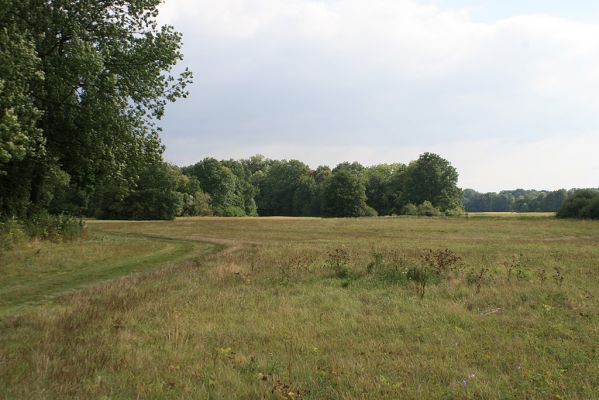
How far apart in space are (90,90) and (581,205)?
262 ft

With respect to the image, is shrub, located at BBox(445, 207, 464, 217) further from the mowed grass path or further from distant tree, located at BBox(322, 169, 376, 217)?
the mowed grass path

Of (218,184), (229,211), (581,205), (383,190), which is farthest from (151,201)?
(581,205)

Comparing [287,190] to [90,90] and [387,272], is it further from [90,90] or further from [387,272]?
[387,272]

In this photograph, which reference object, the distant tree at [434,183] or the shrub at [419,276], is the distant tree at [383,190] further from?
the shrub at [419,276]

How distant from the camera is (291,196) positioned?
472ft

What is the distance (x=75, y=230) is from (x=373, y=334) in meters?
24.6

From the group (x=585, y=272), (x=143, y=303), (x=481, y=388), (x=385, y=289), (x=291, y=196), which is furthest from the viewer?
(x=291, y=196)

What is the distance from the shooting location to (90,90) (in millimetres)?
22312

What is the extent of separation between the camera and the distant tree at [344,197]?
383 ft

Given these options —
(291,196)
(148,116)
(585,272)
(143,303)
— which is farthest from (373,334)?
(291,196)

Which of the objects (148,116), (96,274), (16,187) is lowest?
(96,274)

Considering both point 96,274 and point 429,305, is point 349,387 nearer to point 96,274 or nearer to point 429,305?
point 429,305

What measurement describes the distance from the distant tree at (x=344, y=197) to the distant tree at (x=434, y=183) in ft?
45.2

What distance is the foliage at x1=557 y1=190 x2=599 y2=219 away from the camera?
70.7 meters
